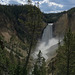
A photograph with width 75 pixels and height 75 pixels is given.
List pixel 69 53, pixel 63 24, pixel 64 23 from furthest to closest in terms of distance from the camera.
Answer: pixel 63 24 < pixel 64 23 < pixel 69 53

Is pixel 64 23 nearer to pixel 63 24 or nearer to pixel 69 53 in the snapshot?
pixel 63 24

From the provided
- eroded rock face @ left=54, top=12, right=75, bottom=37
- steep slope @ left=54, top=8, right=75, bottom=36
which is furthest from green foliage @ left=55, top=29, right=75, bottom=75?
eroded rock face @ left=54, top=12, right=75, bottom=37

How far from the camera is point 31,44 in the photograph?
24.2 m

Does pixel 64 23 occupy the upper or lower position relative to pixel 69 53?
upper

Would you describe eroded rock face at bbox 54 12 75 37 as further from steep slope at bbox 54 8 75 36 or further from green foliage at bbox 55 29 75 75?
green foliage at bbox 55 29 75 75

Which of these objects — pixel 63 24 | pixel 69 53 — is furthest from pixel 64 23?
pixel 69 53

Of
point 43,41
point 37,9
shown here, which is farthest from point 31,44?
point 43,41

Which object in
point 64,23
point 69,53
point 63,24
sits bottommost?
point 69,53

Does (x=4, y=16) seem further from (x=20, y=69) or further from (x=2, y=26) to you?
(x=20, y=69)

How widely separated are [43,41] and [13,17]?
31.2 meters

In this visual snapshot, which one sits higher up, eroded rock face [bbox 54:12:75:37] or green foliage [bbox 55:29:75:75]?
eroded rock face [bbox 54:12:75:37]

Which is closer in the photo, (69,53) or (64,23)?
(69,53)

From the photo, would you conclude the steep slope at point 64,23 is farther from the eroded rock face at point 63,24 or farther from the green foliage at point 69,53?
the green foliage at point 69,53

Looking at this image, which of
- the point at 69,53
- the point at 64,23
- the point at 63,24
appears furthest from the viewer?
the point at 63,24
